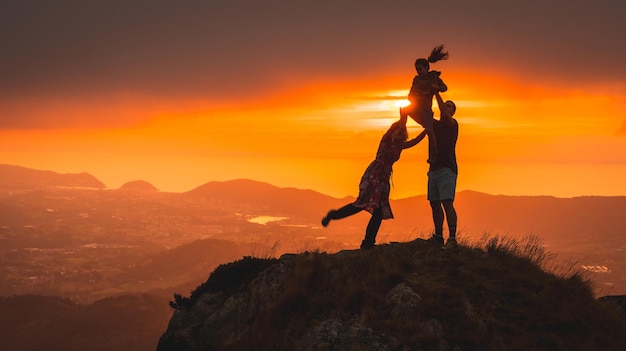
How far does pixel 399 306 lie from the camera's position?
1206 centimetres

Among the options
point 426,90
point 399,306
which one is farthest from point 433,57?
point 399,306

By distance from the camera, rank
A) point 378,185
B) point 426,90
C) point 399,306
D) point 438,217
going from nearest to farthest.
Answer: point 399,306 → point 426,90 → point 438,217 → point 378,185

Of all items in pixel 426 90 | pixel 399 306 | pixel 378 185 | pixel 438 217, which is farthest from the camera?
pixel 378 185

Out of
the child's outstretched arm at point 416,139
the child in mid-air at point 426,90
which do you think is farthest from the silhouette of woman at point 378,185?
the child in mid-air at point 426,90

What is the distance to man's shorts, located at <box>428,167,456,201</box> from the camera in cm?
1459

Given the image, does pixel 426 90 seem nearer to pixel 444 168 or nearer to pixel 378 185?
pixel 444 168

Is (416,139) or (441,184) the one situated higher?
(416,139)

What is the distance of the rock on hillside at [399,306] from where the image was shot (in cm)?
1137

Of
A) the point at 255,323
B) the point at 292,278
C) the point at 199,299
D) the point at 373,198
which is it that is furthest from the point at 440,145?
the point at 199,299

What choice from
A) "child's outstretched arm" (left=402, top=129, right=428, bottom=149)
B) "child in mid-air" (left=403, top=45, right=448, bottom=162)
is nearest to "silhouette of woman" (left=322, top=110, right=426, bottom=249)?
"child's outstretched arm" (left=402, top=129, right=428, bottom=149)

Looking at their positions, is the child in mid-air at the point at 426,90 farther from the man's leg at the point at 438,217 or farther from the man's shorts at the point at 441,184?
the man's leg at the point at 438,217

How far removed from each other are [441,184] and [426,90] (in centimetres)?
269

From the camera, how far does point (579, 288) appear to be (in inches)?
549

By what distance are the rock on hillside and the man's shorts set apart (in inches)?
62.6
